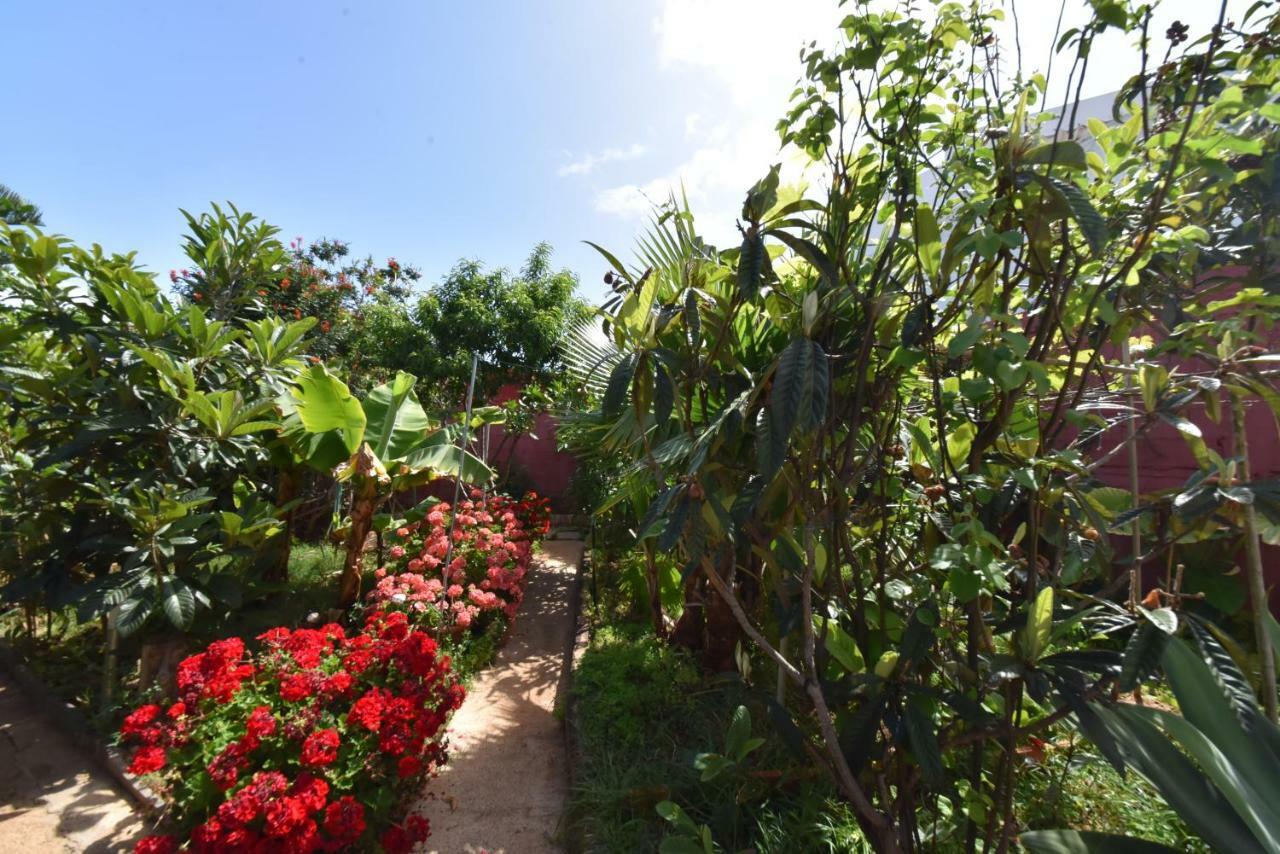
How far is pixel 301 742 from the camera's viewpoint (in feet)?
8.18

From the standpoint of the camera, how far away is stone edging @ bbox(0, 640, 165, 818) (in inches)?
114

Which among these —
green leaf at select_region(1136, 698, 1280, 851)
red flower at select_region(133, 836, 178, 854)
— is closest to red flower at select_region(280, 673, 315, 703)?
red flower at select_region(133, 836, 178, 854)

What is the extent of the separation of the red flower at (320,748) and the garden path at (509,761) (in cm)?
73

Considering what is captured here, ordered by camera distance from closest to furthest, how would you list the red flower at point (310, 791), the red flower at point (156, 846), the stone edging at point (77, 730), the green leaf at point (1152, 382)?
the green leaf at point (1152, 382), the red flower at point (156, 846), the red flower at point (310, 791), the stone edging at point (77, 730)

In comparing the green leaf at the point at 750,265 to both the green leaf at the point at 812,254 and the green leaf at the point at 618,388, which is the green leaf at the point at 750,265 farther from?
the green leaf at the point at 618,388

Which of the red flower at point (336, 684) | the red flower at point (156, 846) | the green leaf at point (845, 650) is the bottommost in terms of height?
the red flower at point (156, 846)

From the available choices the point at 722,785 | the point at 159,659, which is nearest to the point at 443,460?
the point at 159,659

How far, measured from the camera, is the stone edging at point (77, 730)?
289cm

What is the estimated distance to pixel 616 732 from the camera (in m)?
3.21

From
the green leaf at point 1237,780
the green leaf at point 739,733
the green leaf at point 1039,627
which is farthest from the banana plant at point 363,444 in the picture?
the green leaf at point 1237,780

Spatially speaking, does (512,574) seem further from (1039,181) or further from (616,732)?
(1039,181)

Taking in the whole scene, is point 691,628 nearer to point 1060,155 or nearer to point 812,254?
point 812,254

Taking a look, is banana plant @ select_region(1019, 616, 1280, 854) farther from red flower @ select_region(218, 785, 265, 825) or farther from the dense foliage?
red flower @ select_region(218, 785, 265, 825)

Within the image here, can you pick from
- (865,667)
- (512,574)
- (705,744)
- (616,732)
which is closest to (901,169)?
(865,667)
